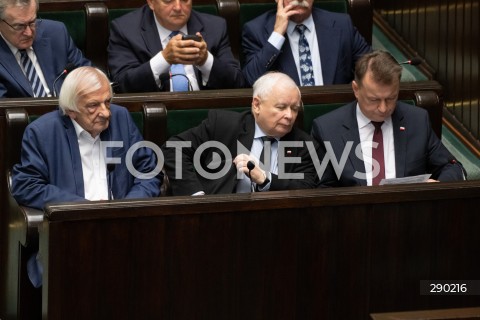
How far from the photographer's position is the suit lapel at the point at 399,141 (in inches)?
141

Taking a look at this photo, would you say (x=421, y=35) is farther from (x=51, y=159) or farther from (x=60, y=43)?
(x=51, y=159)

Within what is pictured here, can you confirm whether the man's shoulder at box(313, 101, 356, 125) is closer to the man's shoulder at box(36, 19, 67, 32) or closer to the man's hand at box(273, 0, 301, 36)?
the man's hand at box(273, 0, 301, 36)

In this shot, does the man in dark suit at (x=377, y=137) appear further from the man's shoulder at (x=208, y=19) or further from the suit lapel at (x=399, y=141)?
the man's shoulder at (x=208, y=19)

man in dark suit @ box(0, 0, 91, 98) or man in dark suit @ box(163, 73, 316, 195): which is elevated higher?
man in dark suit @ box(0, 0, 91, 98)

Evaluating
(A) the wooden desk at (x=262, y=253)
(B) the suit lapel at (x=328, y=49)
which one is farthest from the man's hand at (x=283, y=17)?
(A) the wooden desk at (x=262, y=253)

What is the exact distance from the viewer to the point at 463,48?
14.1 ft

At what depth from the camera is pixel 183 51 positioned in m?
3.78

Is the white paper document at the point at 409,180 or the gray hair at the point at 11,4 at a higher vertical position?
the gray hair at the point at 11,4

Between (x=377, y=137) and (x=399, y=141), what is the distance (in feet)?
0.20

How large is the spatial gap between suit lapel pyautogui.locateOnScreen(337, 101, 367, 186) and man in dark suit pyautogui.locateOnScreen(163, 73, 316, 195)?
4.3 inches

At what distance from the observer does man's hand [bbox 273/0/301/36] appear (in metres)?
3.99

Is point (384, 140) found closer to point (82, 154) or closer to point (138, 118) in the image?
point (138, 118)

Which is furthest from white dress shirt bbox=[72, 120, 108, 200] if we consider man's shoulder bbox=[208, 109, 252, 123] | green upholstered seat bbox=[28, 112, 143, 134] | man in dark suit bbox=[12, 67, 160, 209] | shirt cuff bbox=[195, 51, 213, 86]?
shirt cuff bbox=[195, 51, 213, 86]

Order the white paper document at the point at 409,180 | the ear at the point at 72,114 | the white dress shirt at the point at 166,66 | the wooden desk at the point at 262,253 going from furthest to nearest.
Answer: the white dress shirt at the point at 166,66 → the ear at the point at 72,114 → the white paper document at the point at 409,180 → the wooden desk at the point at 262,253
